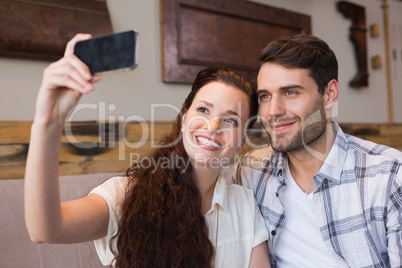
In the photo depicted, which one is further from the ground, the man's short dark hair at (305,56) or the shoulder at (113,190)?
the man's short dark hair at (305,56)

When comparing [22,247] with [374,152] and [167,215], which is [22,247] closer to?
[167,215]

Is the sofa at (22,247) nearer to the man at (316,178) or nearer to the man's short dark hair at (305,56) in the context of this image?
the man at (316,178)

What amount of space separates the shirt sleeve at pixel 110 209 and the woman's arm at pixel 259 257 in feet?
1.69

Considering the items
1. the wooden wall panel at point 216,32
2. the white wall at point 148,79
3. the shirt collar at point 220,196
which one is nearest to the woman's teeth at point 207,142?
the shirt collar at point 220,196

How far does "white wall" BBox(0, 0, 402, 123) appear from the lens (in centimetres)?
168

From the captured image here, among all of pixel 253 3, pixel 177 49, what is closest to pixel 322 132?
pixel 177 49

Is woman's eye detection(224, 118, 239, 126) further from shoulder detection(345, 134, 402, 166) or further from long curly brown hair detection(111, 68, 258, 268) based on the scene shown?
shoulder detection(345, 134, 402, 166)

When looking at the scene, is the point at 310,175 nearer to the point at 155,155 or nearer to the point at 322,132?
the point at 322,132

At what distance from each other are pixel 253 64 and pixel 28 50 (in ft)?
4.69

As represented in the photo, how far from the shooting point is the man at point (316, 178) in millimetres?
1316

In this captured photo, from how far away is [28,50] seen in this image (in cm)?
165

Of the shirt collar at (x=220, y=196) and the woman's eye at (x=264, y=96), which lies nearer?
the shirt collar at (x=220, y=196)

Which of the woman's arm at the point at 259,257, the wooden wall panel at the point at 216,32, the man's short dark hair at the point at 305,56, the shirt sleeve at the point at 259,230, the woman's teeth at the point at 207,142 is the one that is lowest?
the woman's arm at the point at 259,257

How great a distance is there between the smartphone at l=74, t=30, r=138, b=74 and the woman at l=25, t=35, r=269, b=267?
15.9 inches
